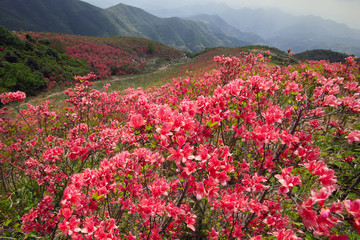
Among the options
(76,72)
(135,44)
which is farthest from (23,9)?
(76,72)

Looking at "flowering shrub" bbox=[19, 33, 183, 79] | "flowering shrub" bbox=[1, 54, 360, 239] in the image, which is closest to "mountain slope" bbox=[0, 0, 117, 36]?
"flowering shrub" bbox=[19, 33, 183, 79]

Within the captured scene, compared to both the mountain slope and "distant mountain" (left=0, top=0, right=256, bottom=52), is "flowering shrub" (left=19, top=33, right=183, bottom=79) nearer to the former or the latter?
"distant mountain" (left=0, top=0, right=256, bottom=52)

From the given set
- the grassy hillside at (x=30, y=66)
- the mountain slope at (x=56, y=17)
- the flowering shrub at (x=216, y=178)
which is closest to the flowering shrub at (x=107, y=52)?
the grassy hillside at (x=30, y=66)

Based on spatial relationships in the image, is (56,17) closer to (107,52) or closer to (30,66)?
(107,52)

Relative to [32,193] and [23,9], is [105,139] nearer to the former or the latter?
[32,193]

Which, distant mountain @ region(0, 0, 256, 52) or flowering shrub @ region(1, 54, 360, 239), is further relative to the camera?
distant mountain @ region(0, 0, 256, 52)

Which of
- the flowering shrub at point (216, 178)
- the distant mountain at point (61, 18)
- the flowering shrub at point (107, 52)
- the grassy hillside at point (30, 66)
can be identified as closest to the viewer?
the flowering shrub at point (216, 178)

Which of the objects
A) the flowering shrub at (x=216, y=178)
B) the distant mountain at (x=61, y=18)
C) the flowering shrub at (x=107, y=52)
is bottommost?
the flowering shrub at (x=216, y=178)

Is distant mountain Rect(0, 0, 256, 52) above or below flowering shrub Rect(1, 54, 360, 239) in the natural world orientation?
above

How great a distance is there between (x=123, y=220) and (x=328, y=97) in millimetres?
3993

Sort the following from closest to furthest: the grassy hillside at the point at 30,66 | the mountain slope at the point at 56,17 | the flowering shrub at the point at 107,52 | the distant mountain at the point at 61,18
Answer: the grassy hillside at the point at 30,66
the flowering shrub at the point at 107,52
the mountain slope at the point at 56,17
the distant mountain at the point at 61,18

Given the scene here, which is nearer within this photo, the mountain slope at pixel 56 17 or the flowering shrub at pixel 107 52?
the flowering shrub at pixel 107 52

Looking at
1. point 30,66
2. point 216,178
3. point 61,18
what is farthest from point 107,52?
point 61,18

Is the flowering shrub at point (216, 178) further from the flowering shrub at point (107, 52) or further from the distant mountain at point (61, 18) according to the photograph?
the distant mountain at point (61, 18)
